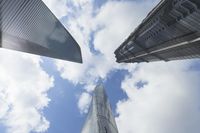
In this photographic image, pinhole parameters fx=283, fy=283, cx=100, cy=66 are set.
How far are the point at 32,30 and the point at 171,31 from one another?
1821 inches

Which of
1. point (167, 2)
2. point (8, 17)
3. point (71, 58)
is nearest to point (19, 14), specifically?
point (8, 17)

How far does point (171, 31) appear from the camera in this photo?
71688 millimetres

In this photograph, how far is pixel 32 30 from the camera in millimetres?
93875

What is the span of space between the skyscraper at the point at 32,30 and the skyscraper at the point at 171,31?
32286 millimetres

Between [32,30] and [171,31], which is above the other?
[32,30]

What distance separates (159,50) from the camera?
9019 centimetres

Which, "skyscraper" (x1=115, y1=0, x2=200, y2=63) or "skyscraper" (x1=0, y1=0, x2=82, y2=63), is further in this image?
"skyscraper" (x1=0, y1=0, x2=82, y2=63)

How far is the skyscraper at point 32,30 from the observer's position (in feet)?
→ 233

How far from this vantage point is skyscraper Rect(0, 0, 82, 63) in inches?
2795

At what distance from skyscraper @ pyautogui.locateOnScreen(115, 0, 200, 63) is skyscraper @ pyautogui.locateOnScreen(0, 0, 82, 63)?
32.3m

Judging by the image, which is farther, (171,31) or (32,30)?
(32,30)

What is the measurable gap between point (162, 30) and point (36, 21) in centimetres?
4134

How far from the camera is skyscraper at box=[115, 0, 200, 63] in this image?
56688mm

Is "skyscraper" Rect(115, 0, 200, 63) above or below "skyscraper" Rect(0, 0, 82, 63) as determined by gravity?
below
